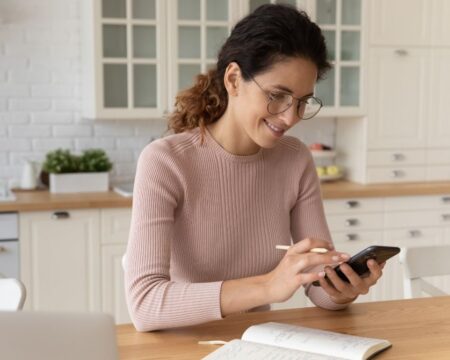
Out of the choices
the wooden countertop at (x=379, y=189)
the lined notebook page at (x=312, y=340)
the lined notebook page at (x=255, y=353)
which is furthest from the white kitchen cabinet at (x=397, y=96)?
the lined notebook page at (x=255, y=353)

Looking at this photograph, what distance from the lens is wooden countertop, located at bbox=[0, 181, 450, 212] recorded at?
129 inches

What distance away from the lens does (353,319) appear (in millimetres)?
1703

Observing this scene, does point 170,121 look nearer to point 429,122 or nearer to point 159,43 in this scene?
point 159,43

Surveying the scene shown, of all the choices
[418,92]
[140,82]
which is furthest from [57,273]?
[418,92]

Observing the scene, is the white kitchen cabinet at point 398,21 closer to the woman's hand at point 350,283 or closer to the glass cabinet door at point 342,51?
the glass cabinet door at point 342,51

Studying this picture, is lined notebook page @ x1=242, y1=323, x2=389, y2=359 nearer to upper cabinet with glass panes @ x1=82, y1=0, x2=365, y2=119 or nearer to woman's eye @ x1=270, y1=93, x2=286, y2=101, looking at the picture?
woman's eye @ x1=270, y1=93, x2=286, y2=101

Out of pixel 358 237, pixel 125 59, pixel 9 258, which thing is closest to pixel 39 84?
pixel 125 59

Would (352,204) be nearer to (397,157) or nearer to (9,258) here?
(397,157)

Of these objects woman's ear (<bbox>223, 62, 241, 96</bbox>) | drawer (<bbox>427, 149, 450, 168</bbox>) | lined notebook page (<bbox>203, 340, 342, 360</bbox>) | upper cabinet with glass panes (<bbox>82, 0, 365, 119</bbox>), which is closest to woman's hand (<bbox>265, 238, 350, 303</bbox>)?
lined notebook page (<bbox>203, 340, 342, 360</bbox>)

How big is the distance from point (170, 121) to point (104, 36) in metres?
1.78

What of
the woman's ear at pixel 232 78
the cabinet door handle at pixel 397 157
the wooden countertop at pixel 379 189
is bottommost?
the wooden countertop at pixel 379 189

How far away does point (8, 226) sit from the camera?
3256 millimetres

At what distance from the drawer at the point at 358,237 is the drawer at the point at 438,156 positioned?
59 centimetres

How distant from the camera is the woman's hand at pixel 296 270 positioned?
4.84 ft
